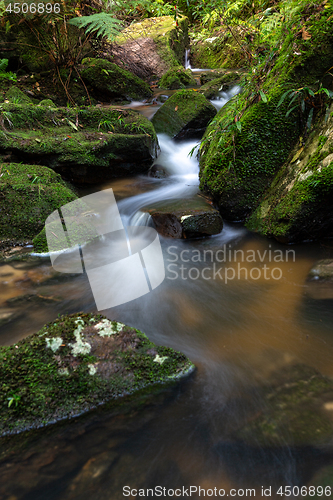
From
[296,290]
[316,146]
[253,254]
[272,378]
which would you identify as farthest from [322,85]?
[272,378]

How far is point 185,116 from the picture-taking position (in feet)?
23.2

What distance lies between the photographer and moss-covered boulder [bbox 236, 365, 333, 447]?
1.77 metres

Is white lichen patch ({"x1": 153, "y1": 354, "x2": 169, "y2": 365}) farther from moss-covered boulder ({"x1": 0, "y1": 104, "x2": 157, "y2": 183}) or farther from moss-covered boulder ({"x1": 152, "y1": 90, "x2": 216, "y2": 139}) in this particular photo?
moss-covered boulder ({"x1": 152, "y1": 90, "x2": 216, "y2": 139})

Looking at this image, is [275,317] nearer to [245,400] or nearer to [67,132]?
[245,400]

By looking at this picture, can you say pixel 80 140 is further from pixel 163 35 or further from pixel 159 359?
pixel 163 35

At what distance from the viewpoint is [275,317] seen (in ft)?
9.45

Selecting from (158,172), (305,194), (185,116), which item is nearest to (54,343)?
(305,194)

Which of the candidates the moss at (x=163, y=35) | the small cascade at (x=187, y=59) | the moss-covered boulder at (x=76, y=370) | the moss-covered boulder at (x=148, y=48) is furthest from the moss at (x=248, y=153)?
the small cascade at (x=187, y=59)

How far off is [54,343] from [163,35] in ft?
43.7

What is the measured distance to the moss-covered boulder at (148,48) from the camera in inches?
437

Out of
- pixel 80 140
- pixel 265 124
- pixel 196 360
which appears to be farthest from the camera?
pixel 80 140

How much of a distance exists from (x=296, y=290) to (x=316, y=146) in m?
1.92

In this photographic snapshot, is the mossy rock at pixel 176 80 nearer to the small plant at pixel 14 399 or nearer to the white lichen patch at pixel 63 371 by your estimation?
the white lichen patch at pixel 63 371

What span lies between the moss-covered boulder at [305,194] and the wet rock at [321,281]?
62 cm
